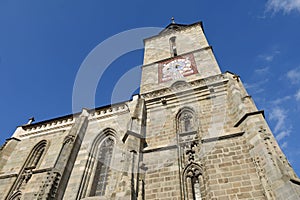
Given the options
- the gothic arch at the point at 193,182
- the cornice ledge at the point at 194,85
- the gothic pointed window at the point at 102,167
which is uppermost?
the cornice ledge at the point at 194,85

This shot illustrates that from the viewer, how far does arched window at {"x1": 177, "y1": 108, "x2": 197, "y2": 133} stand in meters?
9.72

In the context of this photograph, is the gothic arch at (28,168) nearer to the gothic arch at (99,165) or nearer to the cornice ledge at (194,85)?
the gothic arch at (99,165)

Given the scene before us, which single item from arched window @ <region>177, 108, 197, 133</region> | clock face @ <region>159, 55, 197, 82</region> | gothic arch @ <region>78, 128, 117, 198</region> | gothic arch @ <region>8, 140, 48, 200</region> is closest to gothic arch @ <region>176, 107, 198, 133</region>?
arched window @ <region>177, 108, 197, 133</region>

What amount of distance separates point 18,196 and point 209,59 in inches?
509

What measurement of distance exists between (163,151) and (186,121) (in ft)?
7.35

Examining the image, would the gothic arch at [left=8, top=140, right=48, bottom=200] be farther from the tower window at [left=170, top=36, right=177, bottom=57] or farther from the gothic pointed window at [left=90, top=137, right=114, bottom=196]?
the tower window at [left=170, top=36, right=177, bottom=57]

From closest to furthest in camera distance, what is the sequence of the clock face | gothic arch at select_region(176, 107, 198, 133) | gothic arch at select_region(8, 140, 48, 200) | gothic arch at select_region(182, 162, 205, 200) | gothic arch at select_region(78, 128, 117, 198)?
1. gothic arch at select_region(182, 162, 205, 200)
2. gothic arch at select_region(78, 128, 117, 198)
3. gothic arch at select_region(176, 107, 198, 133)
4. gothic arch at select_region(8, 140, 48, 200)
5. the clock face

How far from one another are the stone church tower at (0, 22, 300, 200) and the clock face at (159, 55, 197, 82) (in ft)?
0.25

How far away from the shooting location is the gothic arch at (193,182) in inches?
279

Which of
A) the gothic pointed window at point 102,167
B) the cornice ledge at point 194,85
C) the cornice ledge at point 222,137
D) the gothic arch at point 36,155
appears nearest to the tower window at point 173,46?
the cornice ledge at point 194,85

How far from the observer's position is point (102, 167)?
979 centimetres

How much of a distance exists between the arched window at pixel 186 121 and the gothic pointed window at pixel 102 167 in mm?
3475

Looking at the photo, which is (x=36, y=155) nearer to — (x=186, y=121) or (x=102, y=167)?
(x=102, y=167)

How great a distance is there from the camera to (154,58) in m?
17.8
